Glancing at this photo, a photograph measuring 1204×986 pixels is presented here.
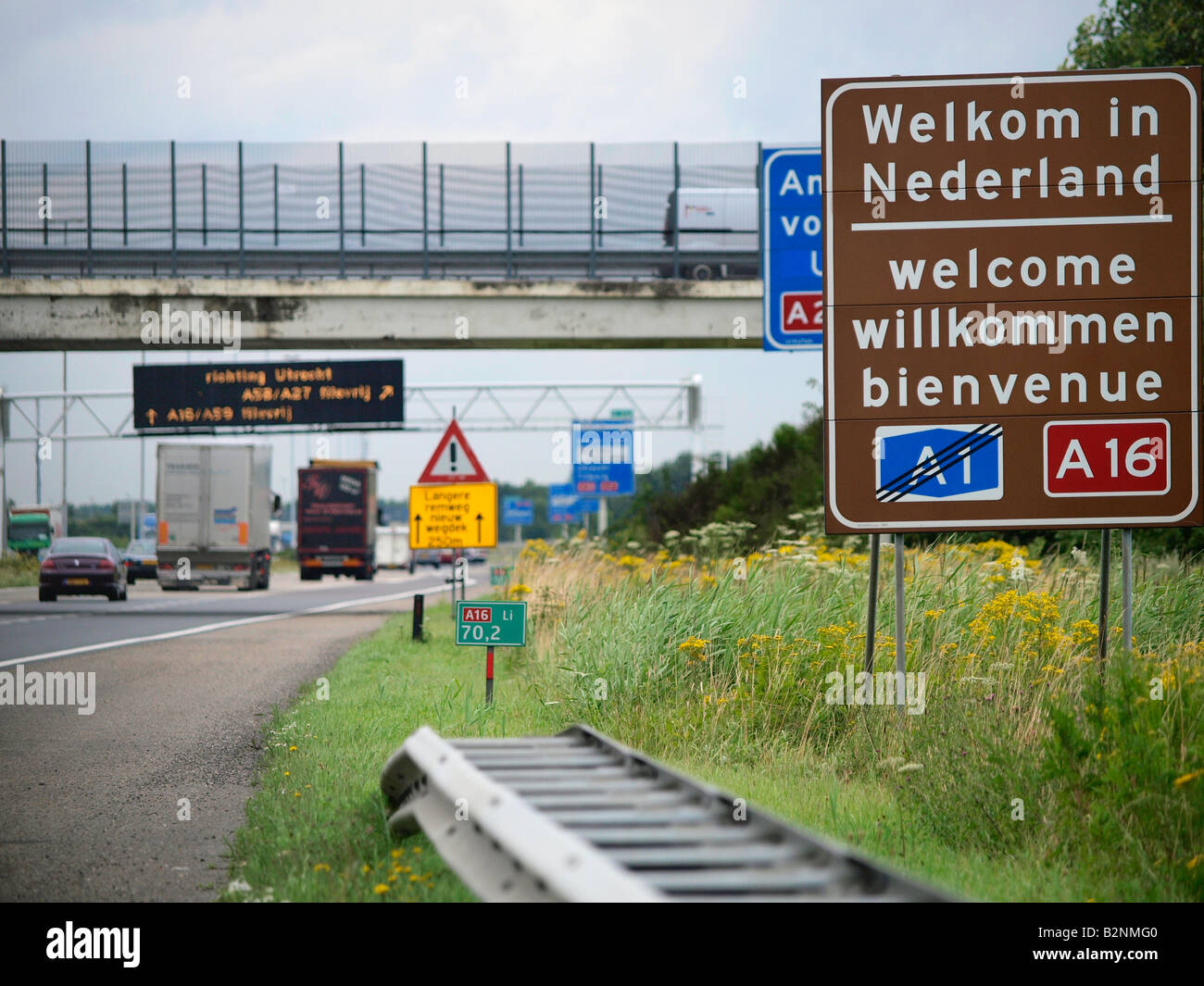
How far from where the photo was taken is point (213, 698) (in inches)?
463

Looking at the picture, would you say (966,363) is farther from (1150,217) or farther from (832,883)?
(832,883)

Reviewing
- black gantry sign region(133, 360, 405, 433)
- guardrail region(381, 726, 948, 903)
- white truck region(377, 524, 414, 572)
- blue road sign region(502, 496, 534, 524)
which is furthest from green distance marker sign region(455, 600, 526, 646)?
blue road sign region(502, 496, 534, 524)

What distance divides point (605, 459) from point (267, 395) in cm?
924

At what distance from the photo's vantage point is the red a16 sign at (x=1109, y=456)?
8.11 m

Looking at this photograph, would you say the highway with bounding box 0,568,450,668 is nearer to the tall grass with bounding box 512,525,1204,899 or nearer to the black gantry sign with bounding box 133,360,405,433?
the black gantry sign with bounding box 133,360,405,433

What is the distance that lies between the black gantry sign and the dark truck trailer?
1508 centimetres

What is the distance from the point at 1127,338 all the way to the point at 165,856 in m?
6.45

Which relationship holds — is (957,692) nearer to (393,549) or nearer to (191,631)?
(191,631)

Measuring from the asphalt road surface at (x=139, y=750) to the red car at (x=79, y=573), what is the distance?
9.39 metres

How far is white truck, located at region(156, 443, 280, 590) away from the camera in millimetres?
37594

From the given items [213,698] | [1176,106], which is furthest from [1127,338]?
[213,698]

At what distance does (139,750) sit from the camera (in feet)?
29.5

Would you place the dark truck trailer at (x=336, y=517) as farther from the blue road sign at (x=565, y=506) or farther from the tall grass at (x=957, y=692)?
the tall grass at (x=957, y=692)

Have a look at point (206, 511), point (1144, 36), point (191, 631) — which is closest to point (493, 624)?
point (191, 631)
